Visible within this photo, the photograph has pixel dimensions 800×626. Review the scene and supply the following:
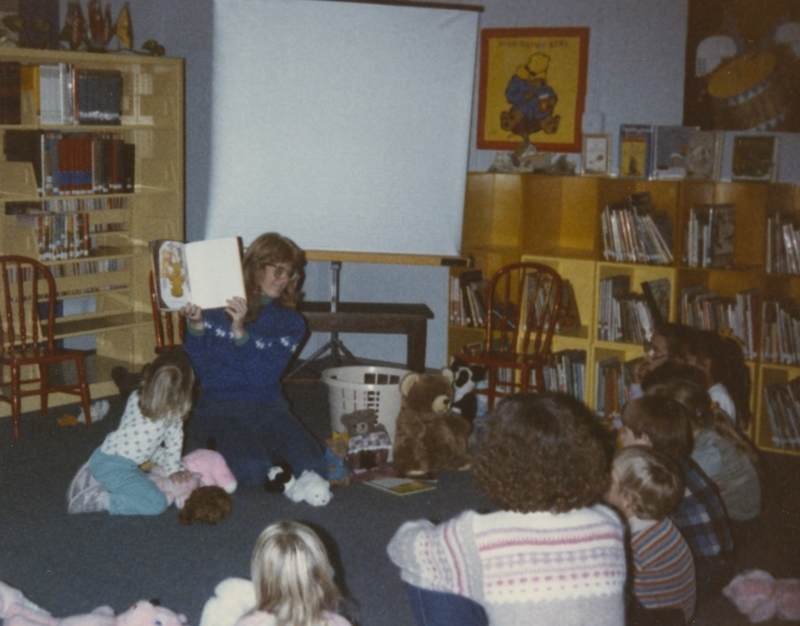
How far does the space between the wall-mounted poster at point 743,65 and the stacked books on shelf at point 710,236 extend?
45 cm

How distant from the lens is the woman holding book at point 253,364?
146 inches

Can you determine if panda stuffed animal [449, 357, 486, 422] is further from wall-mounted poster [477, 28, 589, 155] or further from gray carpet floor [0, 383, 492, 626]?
wall-mounted poster [477, 28, 589, 155]

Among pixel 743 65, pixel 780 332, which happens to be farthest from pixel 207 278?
pixel 743 65

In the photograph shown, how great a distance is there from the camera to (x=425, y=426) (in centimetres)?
381

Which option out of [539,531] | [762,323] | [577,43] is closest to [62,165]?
[577,43]

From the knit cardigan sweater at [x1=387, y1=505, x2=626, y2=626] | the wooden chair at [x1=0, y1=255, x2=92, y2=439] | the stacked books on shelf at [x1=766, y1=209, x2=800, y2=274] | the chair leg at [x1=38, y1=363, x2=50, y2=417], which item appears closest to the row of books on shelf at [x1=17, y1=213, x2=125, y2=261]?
the wooden chair at [x1=0, y1=255, x2=92, y2=439]

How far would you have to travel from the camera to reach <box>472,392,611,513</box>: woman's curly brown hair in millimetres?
1729

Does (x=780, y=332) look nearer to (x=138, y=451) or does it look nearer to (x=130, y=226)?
(x=138, y=451)

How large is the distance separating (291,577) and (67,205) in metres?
3.53

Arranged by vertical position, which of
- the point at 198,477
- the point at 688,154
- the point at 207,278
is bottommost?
the point at 198,477

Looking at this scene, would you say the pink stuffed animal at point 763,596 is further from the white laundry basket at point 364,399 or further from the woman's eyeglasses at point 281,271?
the woman's eyeglasses at point 281,271

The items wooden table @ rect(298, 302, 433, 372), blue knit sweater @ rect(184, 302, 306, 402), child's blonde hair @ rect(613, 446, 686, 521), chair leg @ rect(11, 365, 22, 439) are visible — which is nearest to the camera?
child's blonde hair @ rect(613, 446, 686, 521)

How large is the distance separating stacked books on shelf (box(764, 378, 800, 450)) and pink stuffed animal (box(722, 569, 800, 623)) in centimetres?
148

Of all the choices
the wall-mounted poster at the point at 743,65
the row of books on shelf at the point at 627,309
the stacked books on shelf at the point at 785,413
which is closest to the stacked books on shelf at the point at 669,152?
the wall-mounted poster at the point at 743,65
